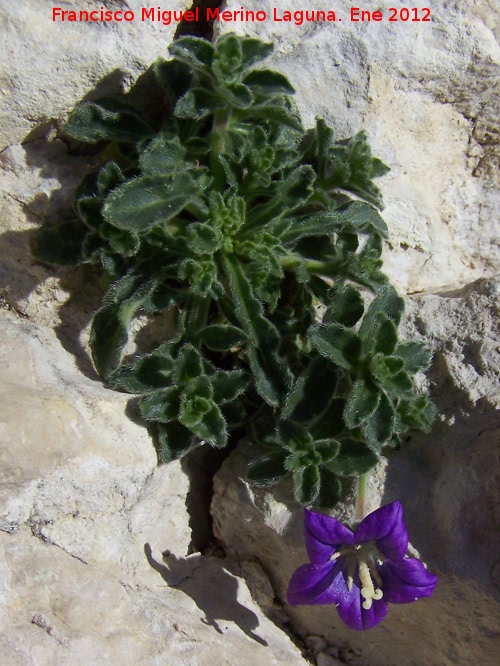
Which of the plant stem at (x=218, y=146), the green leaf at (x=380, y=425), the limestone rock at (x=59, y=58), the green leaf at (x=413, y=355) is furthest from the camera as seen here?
the plant stem at (x=218, y=146)

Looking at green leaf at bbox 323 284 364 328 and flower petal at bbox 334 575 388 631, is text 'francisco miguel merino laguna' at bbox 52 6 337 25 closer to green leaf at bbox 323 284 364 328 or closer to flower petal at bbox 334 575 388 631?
green leaf at bbox 323 284 364 328

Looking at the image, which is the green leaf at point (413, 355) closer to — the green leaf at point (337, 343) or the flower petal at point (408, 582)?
the green leaf at point (337, 343)

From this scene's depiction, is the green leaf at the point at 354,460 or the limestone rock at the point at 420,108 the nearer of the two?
the green leaf at the point at 354,460

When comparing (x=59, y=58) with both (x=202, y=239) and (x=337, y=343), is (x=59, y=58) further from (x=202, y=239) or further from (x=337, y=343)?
(x=337, y=343)

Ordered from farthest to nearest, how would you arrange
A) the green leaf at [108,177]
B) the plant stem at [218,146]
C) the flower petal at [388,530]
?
the plant stem at [218,146] → the green leaf at [108,177] → the flower petal at [388,530]

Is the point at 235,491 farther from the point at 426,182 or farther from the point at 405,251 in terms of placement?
the point at 426,182

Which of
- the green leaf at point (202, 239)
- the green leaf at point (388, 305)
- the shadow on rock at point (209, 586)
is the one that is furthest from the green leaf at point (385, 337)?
the shadow on rock at point (209, 586)

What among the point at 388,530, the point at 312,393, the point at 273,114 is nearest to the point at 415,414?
the point at 312,393

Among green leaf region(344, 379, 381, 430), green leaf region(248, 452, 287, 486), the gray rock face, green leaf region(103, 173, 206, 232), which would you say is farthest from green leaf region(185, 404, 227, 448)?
green leaf region(103, 173, 206, 232)
